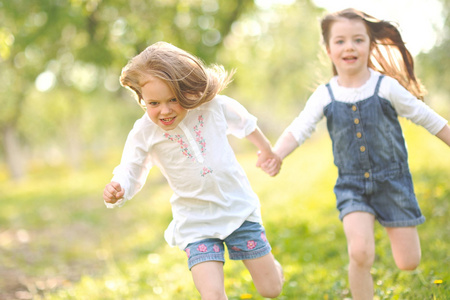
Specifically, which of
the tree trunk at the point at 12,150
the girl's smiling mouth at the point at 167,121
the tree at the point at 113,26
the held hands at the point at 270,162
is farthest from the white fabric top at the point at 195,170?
the tree trunk at the point at 12,150

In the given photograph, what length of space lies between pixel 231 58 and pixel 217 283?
51.5 feet

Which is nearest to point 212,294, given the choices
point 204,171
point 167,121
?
point 204,171

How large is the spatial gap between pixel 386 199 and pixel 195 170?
1.38 metres

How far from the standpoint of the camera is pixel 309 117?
13.0ft

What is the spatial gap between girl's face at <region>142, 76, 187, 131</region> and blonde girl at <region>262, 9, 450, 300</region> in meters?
1.20

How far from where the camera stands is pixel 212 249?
3492mm

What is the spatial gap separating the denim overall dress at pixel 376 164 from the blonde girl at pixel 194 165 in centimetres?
73

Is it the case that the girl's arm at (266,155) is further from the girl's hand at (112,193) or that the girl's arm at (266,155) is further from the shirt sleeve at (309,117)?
the girl's hand at (112,193)

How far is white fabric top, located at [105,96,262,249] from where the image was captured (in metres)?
3.55

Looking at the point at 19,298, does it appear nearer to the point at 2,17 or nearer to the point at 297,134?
the point at 297,134

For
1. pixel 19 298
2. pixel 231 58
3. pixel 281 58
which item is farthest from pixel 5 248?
pixel 281 58

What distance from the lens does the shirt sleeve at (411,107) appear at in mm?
3631

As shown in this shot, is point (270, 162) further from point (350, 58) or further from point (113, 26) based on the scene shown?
point (113, 26)

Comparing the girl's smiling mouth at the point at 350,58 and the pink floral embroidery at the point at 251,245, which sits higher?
the girl's smiling mouth at the point at 350,58
